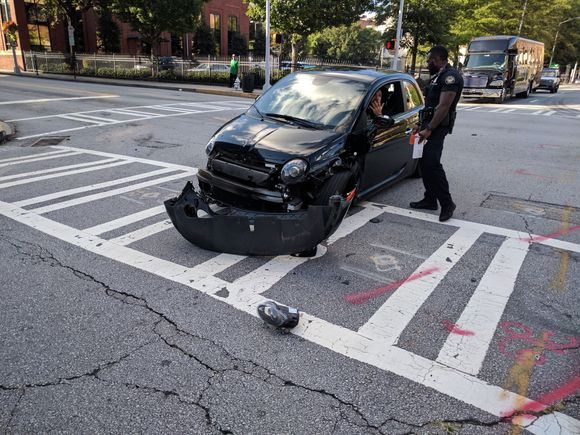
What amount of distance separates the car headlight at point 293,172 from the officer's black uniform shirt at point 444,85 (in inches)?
87.0

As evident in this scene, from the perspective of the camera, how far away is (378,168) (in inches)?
242

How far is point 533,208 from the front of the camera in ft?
21.5

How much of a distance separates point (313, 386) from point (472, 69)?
25.5 meters

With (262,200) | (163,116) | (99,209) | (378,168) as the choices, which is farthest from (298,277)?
(163,116)

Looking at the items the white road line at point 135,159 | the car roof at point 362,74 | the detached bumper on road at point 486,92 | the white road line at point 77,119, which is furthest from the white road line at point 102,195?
the detached bumper on road at point 486,92

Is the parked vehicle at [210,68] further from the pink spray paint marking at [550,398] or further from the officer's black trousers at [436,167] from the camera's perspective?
the pink spray paint marking at [550,398]

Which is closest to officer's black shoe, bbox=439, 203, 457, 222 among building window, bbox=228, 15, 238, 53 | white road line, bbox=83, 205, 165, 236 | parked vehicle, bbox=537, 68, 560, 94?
white road line, bbox=83, 205, 165, 236

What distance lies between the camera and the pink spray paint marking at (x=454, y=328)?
3455 millimetres

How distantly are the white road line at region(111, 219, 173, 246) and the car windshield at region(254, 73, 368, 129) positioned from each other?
1.92 m

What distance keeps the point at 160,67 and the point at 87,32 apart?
17.8m

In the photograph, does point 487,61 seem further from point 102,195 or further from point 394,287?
point 394,287

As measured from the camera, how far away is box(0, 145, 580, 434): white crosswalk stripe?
2.92 m

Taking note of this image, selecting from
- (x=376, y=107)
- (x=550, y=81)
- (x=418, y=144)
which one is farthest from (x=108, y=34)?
(x=418, y=144)

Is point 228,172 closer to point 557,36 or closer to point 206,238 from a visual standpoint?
point 206,238
